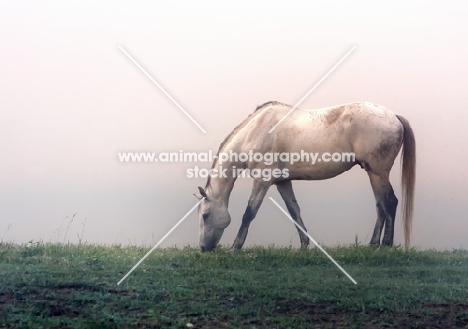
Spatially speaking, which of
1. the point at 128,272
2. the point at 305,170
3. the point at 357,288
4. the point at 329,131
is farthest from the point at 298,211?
the point at 128,272

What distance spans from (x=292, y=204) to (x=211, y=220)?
67 centimetres

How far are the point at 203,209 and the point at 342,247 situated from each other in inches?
45.4

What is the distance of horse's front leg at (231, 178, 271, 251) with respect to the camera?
526 cm

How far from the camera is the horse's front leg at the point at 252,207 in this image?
5.26m

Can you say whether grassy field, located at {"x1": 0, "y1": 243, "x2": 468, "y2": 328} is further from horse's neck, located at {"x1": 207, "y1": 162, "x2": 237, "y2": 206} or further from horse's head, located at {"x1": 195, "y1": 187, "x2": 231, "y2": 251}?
horse's neck, located at {"x1": 207, "y1": 162, "x2": 237, "y2": 206}

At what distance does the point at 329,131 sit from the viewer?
214 inches

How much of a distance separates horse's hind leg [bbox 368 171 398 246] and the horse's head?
47.5 inches

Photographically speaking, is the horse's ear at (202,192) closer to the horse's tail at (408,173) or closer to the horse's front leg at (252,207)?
the horse's front leg at (252,207)

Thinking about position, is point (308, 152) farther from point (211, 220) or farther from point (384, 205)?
point (211, 220)

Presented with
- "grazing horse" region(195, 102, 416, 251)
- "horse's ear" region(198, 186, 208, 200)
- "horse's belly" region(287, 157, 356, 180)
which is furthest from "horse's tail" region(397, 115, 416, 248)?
"horse's ear" region(198, 186, 208, 200)

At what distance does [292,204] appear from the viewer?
5328 mm

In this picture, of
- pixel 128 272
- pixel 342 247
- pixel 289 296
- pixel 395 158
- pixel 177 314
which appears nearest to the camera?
pixel 177 314

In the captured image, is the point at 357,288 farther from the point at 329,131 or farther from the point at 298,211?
the point at 329,131

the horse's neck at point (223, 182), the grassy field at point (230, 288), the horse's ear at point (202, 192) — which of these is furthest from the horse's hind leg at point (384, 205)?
the horse's ear at point (202, 192)
